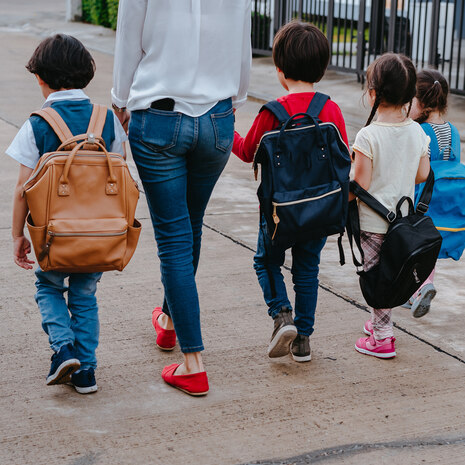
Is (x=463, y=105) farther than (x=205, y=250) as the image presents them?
Yes

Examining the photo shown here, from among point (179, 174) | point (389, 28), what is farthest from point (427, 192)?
point (389, 28)

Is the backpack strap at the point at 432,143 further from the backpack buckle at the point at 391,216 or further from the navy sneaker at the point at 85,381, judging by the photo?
the navy sneaker at the point at 85,381

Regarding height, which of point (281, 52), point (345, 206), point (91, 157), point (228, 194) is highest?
point (281, 52)

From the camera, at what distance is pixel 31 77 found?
41.7ft

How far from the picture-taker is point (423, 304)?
4.27 metres

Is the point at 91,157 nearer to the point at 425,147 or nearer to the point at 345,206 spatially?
the point at 345,206

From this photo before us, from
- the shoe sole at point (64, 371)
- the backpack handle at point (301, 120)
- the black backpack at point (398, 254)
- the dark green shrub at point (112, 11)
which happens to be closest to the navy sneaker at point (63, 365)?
the shoe sole at point (64, 371)

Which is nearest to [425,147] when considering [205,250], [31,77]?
[205,250]

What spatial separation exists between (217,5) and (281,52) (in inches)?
17.1

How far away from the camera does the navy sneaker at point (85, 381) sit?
3.43 m

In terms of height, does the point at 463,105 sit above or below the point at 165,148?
below

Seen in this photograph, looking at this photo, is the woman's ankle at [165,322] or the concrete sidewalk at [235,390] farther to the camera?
the woman's ankle at [165,322]

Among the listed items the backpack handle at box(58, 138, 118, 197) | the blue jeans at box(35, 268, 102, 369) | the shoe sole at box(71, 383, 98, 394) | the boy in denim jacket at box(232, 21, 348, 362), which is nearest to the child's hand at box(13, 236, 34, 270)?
the blue jeans at box(35, 268, 102, 369)

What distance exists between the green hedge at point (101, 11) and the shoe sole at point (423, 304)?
1561cm
